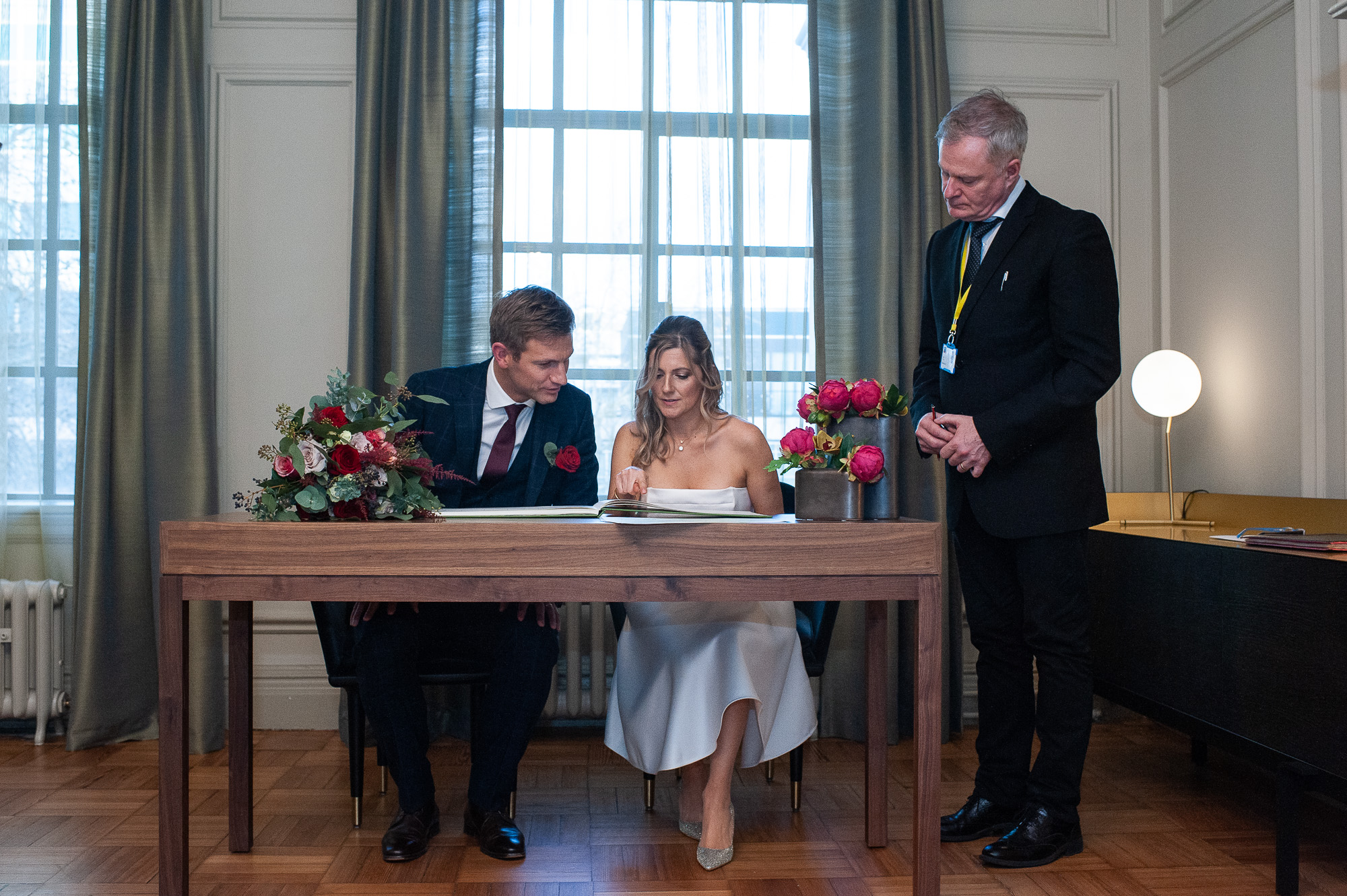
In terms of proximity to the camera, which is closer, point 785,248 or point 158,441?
point 158,441

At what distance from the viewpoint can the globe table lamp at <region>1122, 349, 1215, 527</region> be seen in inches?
124

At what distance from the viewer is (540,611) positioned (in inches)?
92.8

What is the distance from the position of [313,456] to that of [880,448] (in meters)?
1.10

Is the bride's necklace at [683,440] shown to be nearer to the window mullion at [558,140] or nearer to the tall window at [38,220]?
the window mullion at [558,140]

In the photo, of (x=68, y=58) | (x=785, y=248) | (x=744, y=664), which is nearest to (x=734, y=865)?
(x=744, y=664)

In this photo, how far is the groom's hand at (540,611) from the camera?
2.36 m

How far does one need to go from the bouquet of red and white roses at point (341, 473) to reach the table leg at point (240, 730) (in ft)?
1.66

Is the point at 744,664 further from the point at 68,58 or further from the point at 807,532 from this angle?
the point at 68,58

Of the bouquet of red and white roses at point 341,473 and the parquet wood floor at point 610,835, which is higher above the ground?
the bouquet of red and white roses at point 341,473

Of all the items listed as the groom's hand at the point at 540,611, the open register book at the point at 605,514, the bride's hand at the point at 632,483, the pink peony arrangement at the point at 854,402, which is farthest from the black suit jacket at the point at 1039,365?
the groom's hand at the point at 540,611

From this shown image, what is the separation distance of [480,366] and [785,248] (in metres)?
1.30

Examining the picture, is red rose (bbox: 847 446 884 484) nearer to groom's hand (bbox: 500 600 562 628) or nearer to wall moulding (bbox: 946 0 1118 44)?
groom's hand (bbox: 500 600 562 628)

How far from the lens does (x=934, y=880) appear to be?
183 cm

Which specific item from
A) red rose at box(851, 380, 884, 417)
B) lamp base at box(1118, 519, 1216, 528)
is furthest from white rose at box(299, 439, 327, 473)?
lamp base at box(1118, 519, 1216, 528)
